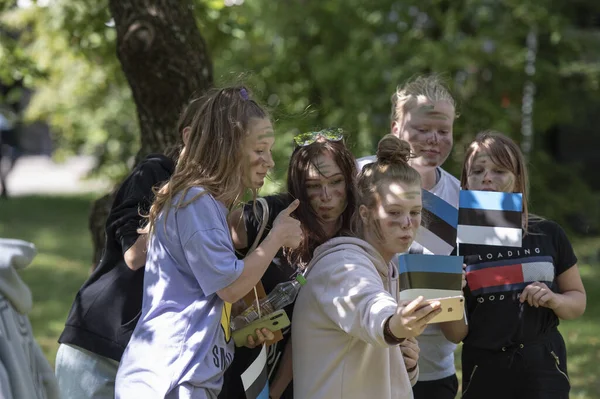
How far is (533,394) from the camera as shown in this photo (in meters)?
3.52

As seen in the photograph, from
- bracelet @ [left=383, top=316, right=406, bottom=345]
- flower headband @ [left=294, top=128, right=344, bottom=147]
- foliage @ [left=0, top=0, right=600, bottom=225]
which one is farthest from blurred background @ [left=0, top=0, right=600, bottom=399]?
bracelet @ [left=383, top=316, right=406, bottom=345]

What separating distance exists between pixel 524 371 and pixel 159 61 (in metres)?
2.76

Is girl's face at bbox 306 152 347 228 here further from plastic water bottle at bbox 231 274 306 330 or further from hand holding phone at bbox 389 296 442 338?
hand holding phone at bbox 389 296 442 338

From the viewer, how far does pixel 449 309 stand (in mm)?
2533

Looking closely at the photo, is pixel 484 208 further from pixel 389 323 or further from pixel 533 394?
pixel 389 323

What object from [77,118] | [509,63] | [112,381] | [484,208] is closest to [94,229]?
[112,381]

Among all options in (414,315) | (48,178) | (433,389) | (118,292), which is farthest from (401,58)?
(48,178)

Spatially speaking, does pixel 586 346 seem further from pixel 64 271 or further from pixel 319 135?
pixel 64 271

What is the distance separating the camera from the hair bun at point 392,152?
3127mm

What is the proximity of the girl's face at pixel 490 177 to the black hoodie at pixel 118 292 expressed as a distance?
1.29m

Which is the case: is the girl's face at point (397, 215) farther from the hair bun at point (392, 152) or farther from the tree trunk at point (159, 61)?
the tree trunk at point (159, 61)

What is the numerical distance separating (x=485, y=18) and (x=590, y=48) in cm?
213

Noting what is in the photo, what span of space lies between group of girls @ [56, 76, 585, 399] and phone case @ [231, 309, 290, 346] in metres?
0.03

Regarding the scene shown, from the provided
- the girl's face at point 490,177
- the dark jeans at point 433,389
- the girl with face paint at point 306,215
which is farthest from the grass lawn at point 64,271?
the girl with face paint at point 306,215
